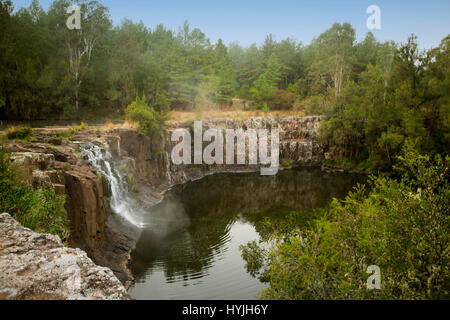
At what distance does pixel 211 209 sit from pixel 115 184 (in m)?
9.50

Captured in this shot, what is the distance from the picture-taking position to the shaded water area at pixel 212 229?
15.7 meters

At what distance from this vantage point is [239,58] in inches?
4011

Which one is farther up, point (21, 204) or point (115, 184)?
point (21, 204)

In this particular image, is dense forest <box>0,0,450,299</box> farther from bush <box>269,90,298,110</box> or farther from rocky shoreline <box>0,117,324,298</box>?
rocky shoreline <box>0,117,324,298</box>

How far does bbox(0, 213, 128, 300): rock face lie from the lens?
4500 mm

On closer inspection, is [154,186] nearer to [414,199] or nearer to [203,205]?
[203,205]

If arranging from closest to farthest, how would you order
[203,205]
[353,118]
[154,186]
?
1. [203,205]
2. [154,186]
3. [353,118]

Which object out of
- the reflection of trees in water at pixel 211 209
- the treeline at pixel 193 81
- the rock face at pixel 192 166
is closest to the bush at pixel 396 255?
the reflection of trees in water at pixel 211 209

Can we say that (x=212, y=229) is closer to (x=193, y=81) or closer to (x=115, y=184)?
(x=115, y=184)

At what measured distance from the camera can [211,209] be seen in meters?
29.5

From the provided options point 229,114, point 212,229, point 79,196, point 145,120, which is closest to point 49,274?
point 79,196

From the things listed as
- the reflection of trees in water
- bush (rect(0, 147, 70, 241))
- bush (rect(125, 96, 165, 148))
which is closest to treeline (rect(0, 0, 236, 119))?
bush (rect(125, 96, 165, 148))
